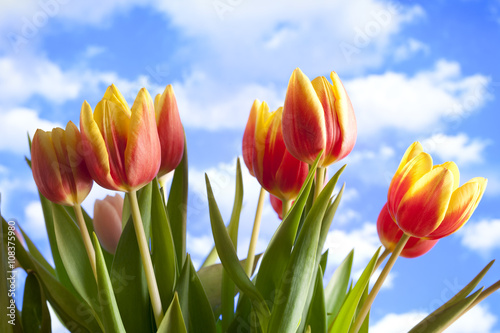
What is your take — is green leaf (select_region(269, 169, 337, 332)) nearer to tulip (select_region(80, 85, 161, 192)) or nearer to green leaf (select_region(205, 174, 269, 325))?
green leaf (select_region(205, 174, 269, 325))

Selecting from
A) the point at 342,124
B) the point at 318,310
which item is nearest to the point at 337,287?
the point at 318,310

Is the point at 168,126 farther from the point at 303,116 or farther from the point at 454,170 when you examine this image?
the point at 454,170

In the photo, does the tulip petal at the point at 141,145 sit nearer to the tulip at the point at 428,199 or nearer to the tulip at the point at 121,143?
the tulip at the point at 121,143

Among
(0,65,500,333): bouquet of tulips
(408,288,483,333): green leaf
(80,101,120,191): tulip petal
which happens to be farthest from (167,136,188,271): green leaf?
(408,288,483,333): green leaf

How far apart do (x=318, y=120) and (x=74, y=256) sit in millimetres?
223

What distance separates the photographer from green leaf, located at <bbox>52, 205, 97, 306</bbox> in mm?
455

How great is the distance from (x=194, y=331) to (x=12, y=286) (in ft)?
0.48

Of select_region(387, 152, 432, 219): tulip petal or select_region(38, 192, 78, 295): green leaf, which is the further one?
select_region(38, 192, 78, 295): green leaf

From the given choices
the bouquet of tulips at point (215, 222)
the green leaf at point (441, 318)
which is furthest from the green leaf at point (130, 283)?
the green leaf at point (441, 318)

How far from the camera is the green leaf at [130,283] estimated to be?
1.45 feet

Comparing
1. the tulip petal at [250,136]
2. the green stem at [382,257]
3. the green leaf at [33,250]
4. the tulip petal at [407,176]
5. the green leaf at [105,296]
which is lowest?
the green leaf at [105,296]

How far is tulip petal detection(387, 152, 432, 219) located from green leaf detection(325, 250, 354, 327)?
138mm

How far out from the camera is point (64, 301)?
17.9 inches

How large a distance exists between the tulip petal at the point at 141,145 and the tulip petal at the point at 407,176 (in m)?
0.18
